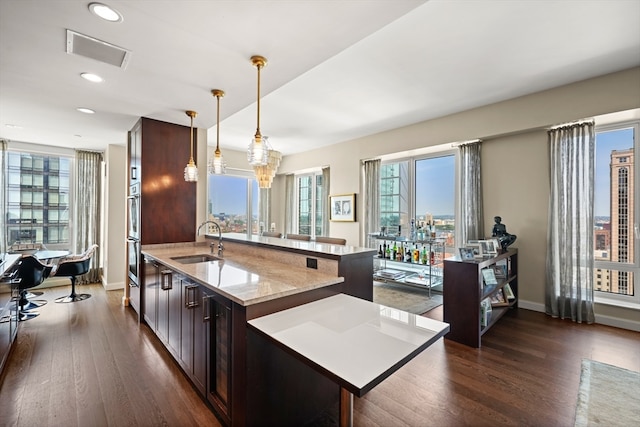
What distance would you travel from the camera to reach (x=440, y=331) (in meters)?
1.34

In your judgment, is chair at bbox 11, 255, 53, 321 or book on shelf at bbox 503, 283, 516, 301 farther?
book on shelf at bbox 503, 283, 516, 301

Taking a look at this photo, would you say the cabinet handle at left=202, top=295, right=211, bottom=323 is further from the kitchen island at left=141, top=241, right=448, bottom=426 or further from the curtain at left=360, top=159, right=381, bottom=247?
the curtain at left=360, top=159, right=381, bottom=247

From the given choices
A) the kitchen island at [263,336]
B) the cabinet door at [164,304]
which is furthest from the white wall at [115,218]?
the kitchen island at [263,336]

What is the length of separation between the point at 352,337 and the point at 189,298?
4.73ft

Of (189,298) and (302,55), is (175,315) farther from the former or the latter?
(302,55)

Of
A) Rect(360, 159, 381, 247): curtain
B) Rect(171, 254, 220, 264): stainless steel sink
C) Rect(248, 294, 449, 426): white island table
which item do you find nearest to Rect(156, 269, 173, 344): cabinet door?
Rect(171, 254, 220, 264): stainless steel sink

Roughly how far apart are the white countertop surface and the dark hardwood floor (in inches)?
32.7

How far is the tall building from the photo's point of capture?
10.8 feet

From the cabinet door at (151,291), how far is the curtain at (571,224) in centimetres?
492

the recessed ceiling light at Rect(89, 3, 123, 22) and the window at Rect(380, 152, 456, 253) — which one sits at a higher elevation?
the recessed ceiling light at Rect(89, 3, 123, 22)

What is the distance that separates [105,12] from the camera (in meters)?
1.65

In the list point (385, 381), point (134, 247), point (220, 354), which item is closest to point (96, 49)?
point (220, 354)

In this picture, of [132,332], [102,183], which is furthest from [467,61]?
[102,183]

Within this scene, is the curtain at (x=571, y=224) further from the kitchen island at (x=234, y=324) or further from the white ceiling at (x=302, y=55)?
the kitchen island at (x=234, y=324)
